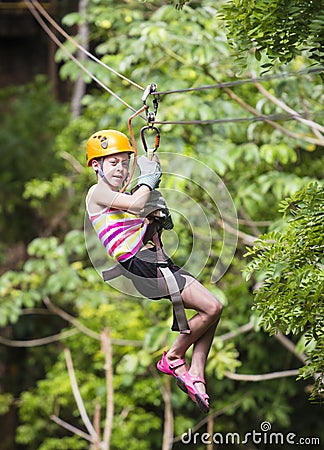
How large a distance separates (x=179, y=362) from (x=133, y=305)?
10.3 feet

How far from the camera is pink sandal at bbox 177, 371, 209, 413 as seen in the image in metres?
1.71

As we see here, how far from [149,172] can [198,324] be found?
351 mm

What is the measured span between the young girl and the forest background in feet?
0.48

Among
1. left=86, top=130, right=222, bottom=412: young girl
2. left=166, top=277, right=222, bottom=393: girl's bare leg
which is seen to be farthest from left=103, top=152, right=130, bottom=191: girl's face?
left=166, top=277, right=222, bottom=393: girl's bare leg

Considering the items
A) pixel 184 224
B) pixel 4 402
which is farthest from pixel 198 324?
pixel 4 402

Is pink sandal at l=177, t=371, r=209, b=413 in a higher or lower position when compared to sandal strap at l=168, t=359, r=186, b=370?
lower

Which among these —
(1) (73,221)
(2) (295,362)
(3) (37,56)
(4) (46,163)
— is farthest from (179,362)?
(3) (37,56)

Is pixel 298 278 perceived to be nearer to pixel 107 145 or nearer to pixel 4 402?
pixel 107 145

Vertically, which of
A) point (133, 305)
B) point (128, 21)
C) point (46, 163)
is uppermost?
point (128, 21)

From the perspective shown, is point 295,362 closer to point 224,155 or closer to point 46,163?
point 224,155

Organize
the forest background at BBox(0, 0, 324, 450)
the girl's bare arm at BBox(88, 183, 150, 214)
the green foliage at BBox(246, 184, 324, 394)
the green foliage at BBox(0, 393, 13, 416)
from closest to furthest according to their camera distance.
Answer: the girl's bare arm at BBox(88, 183, 150, 214), the green foliage at BBox(246, 184, 324, 394), the forest background at BBox(0, 0, 324, 450), the green foliage at BBox(0, 393, 13, 416)

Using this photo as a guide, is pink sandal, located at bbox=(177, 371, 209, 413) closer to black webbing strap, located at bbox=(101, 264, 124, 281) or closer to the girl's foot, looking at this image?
the girl's foot

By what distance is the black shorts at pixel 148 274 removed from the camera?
5.59 feet

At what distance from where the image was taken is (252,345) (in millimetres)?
4547
